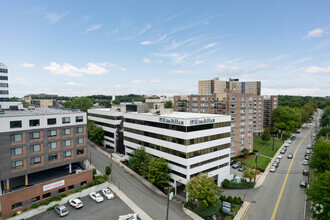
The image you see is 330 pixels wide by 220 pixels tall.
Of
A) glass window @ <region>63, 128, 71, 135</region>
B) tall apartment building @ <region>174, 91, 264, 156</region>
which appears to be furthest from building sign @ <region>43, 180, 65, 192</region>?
tall apartment building @ <region>174, 91, 264, 156</region>

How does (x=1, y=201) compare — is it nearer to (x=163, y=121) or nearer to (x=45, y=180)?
(x=45, y=180)

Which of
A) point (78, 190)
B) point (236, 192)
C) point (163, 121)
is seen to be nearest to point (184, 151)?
point (163, 121)

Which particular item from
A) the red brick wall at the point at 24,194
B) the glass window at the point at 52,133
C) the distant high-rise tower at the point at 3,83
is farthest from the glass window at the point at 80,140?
the distant high-rise tower at the point at 3,83

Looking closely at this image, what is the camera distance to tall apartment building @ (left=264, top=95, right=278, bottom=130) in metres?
107

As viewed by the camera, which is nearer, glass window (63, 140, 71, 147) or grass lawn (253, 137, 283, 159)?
glass window (63, 140, 71, 147)

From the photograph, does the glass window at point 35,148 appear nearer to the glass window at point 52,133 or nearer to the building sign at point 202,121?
the glass window at point 52,133

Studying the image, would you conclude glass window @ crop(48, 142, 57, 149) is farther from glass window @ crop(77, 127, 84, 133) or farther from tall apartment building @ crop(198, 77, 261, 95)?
tall apartment building @ crop(198, 77, 261, 95)

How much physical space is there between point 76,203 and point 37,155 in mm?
14170

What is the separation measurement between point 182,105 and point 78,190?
65.2 metres

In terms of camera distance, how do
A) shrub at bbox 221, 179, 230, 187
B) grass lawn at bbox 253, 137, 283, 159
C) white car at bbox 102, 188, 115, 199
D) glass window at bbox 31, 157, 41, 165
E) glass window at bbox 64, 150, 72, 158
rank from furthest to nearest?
grass lawn at bbox 253, 137, 283, 159 < shrub at bbox 221, 179, 230, 187 < glass window at bbox 64, 150, 72, 158 < white car at bbox 102, 188, 115, 199 < glass window at bbox 31, 157, 41, 165

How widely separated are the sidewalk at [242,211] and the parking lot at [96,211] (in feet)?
69.3

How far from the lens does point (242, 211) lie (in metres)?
39.4

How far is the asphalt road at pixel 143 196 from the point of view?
38.3 m

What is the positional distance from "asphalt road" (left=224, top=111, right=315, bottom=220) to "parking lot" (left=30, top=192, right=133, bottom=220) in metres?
25.2
